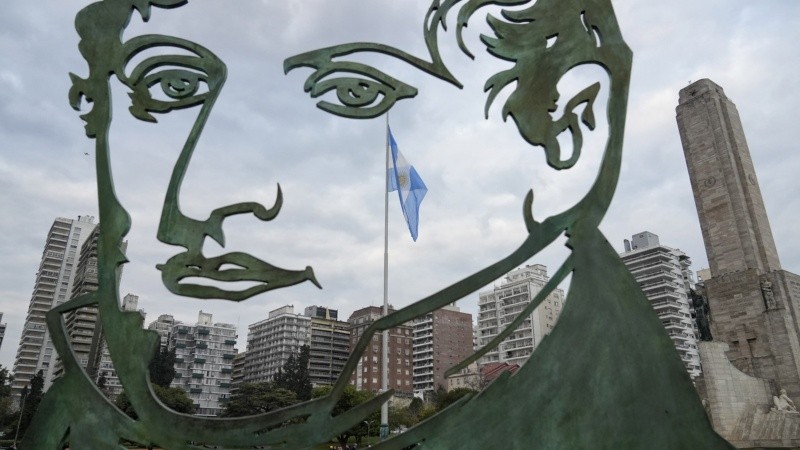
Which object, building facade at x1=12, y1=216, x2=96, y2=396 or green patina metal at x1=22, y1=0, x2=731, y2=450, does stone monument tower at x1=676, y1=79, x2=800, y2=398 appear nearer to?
green patina metal at x1=22, y1=0, x2=731, y2=450

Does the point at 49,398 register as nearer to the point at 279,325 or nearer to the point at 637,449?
the point at 637,449

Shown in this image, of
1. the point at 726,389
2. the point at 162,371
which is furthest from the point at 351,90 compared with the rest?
the point at 162,371

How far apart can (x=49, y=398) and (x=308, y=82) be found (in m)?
3.67

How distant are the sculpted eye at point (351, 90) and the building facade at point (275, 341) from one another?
310 feet

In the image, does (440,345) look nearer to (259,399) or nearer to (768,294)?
(259,399)

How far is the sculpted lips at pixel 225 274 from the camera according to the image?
4.75 m

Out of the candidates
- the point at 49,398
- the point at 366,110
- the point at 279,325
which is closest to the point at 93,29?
the point at 366,110

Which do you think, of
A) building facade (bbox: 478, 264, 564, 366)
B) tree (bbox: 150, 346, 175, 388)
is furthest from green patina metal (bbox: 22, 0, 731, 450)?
building facade (bbox: 478, 264, 564, 366)

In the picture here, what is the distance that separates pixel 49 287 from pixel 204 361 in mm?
31263

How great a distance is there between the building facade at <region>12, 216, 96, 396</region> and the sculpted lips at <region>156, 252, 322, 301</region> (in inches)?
4295

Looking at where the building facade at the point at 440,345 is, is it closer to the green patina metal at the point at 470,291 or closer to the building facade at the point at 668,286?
the building facade at the point at 668,286

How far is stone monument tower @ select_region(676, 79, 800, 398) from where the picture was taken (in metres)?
23.5

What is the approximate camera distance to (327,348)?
9462 centimetres

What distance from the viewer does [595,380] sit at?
4438 millimetres
